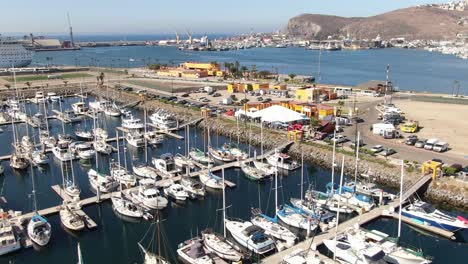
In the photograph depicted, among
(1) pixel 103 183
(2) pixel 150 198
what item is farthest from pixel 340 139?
(1) pixel 103 183

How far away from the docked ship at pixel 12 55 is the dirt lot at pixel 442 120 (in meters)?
108

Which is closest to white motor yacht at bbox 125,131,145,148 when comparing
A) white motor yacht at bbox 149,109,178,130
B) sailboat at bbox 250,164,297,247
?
white motor yacht at bbox 149,109,178,130

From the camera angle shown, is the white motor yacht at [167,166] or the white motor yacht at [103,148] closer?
the white motor yacht at [167,166]

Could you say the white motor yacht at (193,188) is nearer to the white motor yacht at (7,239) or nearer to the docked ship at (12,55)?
the white motor yacht at (7,239)

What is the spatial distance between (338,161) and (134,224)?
2053 cm

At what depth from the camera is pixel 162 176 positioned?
35.5 meters

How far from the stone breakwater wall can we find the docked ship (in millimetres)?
79395

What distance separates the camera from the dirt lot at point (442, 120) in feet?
135

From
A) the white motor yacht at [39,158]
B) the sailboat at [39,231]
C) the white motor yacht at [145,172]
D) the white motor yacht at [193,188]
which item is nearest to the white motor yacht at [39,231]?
the sailboat at [39,231]

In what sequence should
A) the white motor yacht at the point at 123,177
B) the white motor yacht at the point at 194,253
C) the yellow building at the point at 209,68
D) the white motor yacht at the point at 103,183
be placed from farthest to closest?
the yellow building at the point at 209,68 < the white motor yacht at the point at 123,177 < the white motor yacht at the point at 103,183 < the white motor yacht at the point at 194,253

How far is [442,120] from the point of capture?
49844 millimetres

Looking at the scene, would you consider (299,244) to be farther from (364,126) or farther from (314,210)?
(364,126)

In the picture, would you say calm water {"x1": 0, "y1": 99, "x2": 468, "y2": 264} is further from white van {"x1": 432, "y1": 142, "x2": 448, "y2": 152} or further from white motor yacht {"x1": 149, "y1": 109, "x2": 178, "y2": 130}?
white motor yacht {"x1": 149, "y1": 109, "x2": 178, "y2": 130}

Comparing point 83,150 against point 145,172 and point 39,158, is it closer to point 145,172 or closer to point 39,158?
point 39,158
